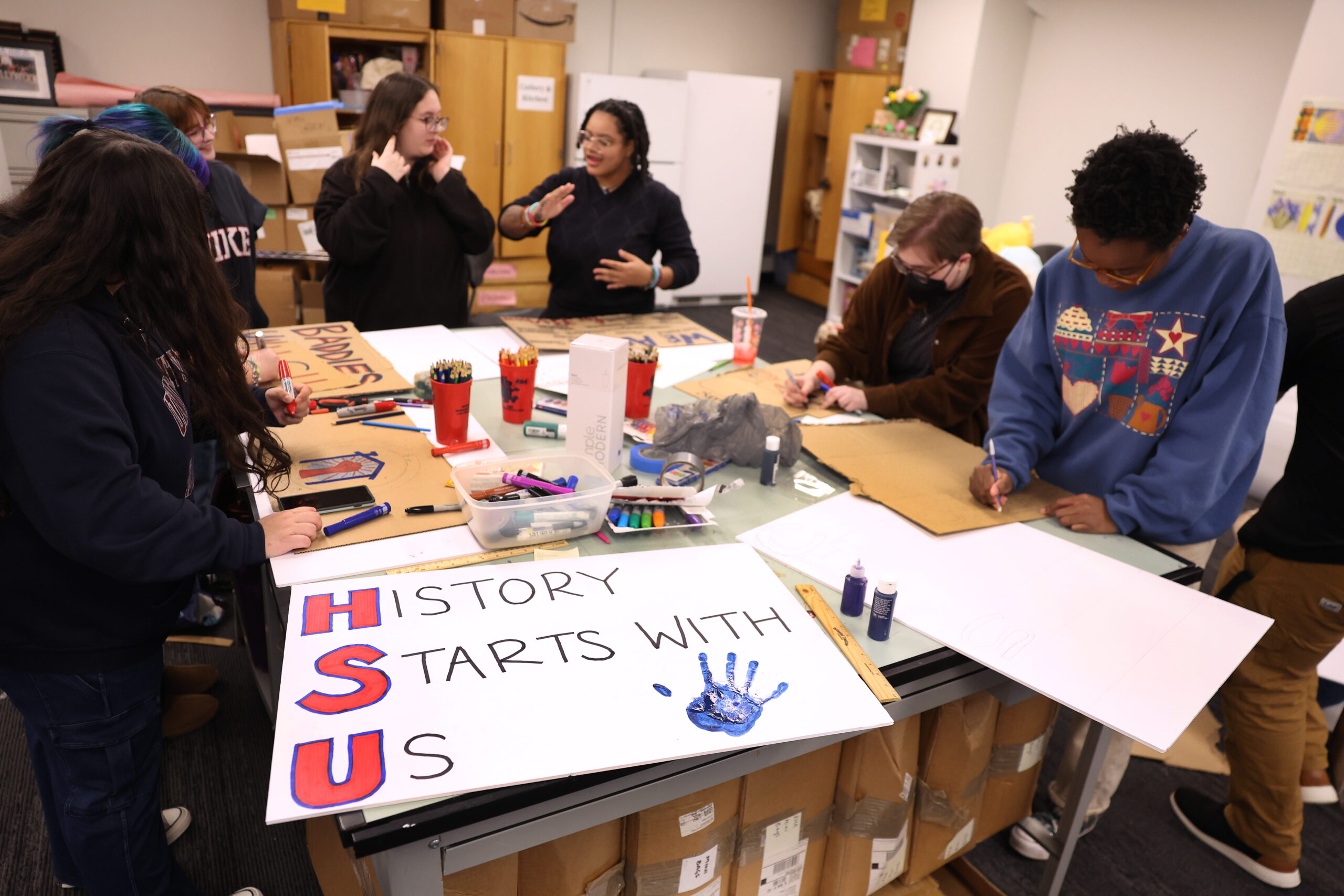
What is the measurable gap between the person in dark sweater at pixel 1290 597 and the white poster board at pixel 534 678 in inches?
44.2

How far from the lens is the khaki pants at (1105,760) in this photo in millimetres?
1536

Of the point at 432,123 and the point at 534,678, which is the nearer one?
the point at 534,678

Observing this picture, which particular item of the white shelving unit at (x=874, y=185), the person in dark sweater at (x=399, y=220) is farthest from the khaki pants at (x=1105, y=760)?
the white shelving unit at (x=874, y=185)

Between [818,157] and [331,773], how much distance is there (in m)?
6.50

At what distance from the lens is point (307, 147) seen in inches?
158

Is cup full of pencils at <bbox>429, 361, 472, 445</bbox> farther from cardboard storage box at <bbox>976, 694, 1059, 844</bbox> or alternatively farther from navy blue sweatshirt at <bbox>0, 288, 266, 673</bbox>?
cardboard storage box at <bbox>976, 694, 1059, 844</bbox>

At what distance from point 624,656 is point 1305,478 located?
1434 millimetres

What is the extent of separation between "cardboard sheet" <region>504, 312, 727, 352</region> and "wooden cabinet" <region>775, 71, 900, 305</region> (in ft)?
13.0

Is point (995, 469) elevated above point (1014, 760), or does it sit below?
above

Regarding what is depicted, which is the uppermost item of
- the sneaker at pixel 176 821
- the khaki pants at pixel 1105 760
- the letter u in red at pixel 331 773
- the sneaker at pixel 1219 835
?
the letter u in red at pixel 331 773

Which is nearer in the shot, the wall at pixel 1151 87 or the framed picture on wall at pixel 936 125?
the wall at pixel 1151 87

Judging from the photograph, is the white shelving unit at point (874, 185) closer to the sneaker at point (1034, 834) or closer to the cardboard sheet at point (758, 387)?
the cardboard sheet at point (758, 387)

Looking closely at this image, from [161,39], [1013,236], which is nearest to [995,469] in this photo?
[1013,236]

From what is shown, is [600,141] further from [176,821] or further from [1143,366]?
[176,821]
